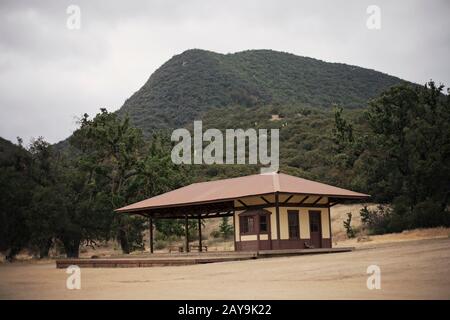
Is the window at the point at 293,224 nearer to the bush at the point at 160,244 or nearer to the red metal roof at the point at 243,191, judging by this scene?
the red metal roof at the point at 243,191

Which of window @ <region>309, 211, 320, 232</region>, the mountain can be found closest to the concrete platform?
window @ <region>309, 211, 320, 232</region>

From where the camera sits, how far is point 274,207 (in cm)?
2442

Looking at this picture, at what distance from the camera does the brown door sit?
25875 mm

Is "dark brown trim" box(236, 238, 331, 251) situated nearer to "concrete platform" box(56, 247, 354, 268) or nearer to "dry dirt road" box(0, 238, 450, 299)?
"concrete platform" box(56, 247, 354, 268)

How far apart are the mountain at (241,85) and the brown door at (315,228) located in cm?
5827

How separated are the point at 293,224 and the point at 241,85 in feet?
273

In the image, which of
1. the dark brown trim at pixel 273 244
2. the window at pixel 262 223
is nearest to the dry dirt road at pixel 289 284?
the dark brown trim at pixel 273 244

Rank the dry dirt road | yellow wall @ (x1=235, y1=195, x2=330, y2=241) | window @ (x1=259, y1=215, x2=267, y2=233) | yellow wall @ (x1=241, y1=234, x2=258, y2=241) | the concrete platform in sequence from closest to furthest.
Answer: the dry dirt road → the concrete platform → yellow wall @ (x1=235, y1=195, x2=330, y2=241) → window @ (x1=259, y1=215, x2=267, y2=233) → yellow wall @ (x1=241, y1=234, x2=258, y2=241)

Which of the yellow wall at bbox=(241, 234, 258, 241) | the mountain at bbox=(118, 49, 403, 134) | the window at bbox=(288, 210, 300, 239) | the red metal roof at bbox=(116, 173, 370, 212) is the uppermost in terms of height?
the mountain at bbox=(118, 49, 403, 134)

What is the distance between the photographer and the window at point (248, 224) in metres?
25.1

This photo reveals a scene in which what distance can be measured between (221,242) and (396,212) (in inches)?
520

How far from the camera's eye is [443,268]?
13141 millimetres

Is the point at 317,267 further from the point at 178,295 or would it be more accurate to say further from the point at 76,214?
Answer: the point at 76,214
